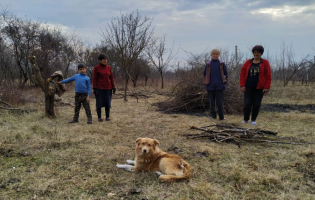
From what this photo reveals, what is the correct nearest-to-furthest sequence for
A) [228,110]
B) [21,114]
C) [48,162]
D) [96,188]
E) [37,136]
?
[96,188], [48,162], [37,136], [21,114], [228,110]

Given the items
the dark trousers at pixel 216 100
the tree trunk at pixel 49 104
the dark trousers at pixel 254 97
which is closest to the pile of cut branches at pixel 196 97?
the dark trousers at pixel 216 100

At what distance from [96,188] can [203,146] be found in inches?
83.4

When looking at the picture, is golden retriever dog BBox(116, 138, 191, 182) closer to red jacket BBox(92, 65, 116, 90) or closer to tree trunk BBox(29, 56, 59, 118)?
red jacket BBox(92, 65, 116, 90)

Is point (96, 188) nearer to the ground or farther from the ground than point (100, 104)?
nearer to the ground

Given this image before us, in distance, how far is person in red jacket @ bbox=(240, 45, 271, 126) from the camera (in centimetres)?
517

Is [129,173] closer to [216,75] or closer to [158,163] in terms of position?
[158,163]

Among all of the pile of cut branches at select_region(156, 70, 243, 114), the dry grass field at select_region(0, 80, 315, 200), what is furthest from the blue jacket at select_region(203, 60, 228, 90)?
the dry grass field at select_region(0, 80, 315, 200)

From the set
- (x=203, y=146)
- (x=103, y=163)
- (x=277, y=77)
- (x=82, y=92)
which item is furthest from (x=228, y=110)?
(x=277, y=77)

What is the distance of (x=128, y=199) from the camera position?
91.4 inches

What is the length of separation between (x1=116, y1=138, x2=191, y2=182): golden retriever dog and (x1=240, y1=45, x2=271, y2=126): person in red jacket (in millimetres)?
3440

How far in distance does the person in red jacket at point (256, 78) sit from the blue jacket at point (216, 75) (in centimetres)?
59

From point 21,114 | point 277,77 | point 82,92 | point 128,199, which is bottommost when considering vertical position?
point 128,199

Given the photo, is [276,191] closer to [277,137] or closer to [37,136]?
[277,137]

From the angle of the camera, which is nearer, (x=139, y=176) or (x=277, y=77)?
(x=139, y=176)
